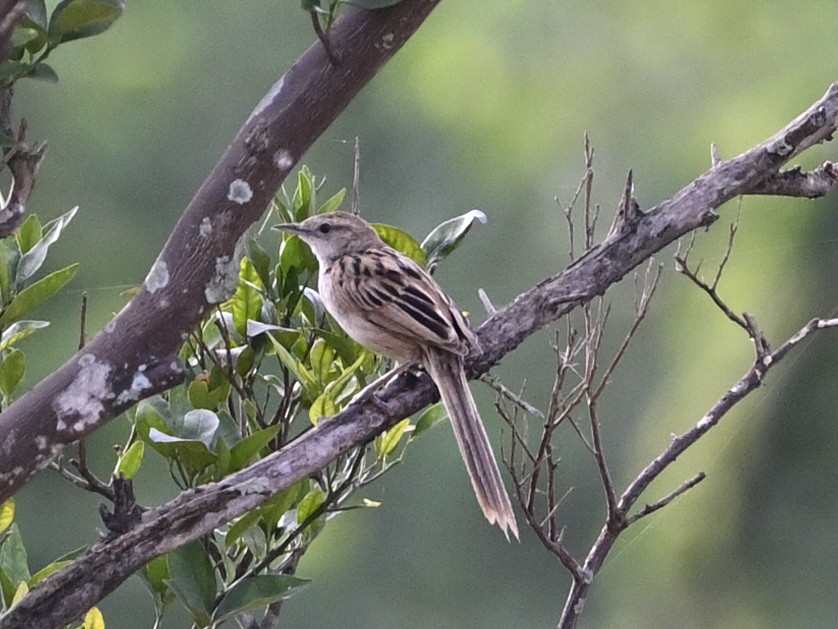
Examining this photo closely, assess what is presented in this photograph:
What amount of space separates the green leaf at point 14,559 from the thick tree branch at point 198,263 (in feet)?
1.11

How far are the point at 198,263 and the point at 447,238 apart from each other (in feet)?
2.51

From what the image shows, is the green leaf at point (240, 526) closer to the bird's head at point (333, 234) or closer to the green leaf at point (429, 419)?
the green leaf at point (429, 419)

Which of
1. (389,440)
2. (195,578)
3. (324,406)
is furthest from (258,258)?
(195,578)

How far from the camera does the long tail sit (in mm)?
2080

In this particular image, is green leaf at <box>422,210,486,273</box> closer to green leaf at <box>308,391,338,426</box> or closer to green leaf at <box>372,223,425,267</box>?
green leaf at <box>372,223,425,267</box>

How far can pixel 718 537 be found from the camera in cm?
481

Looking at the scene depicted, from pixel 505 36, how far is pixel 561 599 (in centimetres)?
294

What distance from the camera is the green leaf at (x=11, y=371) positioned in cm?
172

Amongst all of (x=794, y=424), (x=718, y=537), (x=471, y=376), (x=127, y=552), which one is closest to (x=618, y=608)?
(x=718, y=537)

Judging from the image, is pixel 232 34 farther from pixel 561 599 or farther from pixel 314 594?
pixel 561 599

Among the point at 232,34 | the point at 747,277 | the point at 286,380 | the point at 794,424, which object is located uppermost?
the point at 232,34

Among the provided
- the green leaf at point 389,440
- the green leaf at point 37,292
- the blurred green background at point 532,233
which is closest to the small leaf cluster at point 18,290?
the green leaf at point 37,292

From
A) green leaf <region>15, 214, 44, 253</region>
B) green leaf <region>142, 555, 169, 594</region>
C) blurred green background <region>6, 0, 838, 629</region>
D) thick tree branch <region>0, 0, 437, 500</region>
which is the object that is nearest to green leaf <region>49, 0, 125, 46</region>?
thick tree branch <region>0, 0, 437, 500</region>

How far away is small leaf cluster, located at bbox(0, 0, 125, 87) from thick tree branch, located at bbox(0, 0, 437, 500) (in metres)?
0.24
